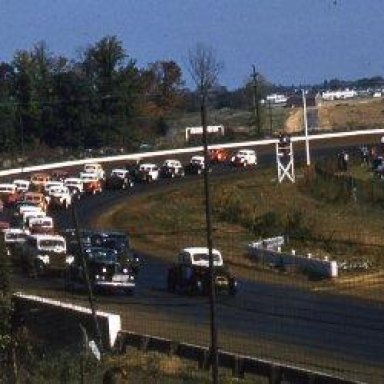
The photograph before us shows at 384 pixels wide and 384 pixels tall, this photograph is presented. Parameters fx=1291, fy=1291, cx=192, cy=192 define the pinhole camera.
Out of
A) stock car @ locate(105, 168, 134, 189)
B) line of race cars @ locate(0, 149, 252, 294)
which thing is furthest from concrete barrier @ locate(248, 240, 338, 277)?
stock car @ locate(105, 168, 134, 189)

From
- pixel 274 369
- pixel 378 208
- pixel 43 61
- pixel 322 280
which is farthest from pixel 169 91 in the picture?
pixel 274 369

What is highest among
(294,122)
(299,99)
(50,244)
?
(299,99)

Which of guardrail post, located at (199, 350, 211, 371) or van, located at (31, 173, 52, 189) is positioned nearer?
guardrail post, located at (199, 350, 211, 371)

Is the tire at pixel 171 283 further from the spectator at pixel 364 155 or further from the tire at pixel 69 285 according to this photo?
the spectator at pixel 364 155

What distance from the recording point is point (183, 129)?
314 feet

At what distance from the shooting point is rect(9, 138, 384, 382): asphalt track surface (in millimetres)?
20031

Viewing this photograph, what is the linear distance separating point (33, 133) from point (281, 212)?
38735 millimetres

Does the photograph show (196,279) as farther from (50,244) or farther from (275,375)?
(275,375)

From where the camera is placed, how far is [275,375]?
47.0ft

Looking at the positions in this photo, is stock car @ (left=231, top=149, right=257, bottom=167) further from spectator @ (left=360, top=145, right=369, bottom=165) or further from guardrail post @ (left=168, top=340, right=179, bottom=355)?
guardrail post @ (left=168, top=340, right=179, bottom=355)

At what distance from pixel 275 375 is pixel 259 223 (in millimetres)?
29040

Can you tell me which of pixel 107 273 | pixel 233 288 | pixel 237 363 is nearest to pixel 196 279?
pixel 233 288

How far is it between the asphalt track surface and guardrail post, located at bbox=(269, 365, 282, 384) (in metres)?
2.81

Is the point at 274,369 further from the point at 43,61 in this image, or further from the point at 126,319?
the point at 43,61
